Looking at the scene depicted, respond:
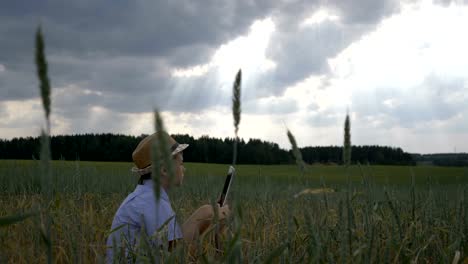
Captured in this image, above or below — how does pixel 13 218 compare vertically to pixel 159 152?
below

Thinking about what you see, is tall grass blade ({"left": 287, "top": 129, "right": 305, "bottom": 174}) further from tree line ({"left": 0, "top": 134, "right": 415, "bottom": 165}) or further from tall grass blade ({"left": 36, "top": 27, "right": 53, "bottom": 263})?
tree line ({"left": 0, "top": 134, "right": 415, "bottom": 165})

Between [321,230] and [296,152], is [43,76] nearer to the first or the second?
[296,152]

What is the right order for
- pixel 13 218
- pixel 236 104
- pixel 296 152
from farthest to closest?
pixel 13 218, pixel 296 152, pixel 236 104

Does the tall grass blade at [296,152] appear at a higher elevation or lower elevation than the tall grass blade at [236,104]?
lower

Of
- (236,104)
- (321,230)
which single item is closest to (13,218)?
(236,104)

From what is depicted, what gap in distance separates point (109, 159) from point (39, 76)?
4881 centimetres

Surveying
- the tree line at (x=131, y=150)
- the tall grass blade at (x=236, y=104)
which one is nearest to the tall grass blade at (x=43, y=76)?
the tall grass blade at (x=236, y=104)

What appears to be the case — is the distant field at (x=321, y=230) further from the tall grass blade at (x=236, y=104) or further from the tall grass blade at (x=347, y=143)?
the tall grass blade at (x=236, y=104)

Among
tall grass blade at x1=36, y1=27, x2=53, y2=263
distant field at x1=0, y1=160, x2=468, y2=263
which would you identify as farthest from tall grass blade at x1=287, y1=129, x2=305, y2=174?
tall grass blade at x1=36, y1=27, x2=53, y2=263

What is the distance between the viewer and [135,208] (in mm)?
3029

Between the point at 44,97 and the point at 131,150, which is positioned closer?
the point at 44,97

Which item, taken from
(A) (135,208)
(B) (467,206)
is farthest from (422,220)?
(A) (135,208)

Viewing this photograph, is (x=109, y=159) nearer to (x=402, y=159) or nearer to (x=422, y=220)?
(x=402, y=159)

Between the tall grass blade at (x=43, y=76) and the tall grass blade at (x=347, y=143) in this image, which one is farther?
the tall grass blade at (x=347, y=143)
